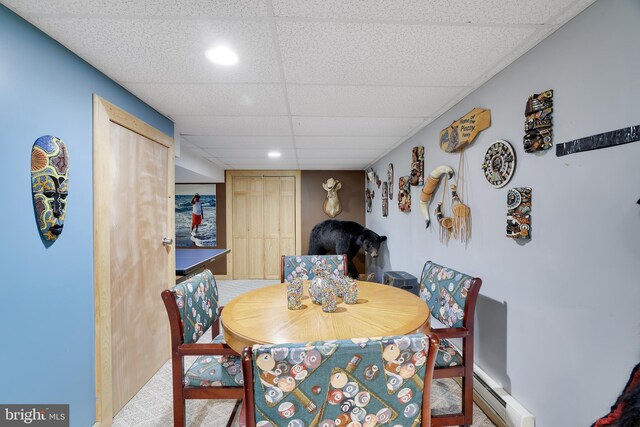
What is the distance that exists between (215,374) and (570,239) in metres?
1.83

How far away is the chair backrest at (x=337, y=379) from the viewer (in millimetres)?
771

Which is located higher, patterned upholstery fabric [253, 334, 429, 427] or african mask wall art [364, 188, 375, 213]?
african mask wall art [364, 188, 375, 213]

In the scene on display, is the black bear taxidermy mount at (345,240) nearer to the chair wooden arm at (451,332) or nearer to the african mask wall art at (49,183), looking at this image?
the chair wooden arm at (451,332)

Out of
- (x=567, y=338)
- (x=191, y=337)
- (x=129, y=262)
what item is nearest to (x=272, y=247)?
(x=129, y=262)

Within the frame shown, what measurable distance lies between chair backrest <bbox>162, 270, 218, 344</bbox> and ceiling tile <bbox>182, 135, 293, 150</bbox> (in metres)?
1.76

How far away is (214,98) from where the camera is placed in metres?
2.03

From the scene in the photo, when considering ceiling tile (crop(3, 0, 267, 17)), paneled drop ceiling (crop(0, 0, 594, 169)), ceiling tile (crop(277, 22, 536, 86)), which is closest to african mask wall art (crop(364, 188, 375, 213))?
paneled drop ceiling (crop(0, 0, 594, 169))

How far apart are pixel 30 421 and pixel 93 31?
181 cm

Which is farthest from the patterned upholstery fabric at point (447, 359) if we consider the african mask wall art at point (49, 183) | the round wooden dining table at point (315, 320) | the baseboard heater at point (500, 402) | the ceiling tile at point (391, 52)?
the african mask wall art at point (49, 183)

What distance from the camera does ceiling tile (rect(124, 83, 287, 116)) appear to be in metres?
1.85

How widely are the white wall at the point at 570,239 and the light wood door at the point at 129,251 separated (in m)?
2.42

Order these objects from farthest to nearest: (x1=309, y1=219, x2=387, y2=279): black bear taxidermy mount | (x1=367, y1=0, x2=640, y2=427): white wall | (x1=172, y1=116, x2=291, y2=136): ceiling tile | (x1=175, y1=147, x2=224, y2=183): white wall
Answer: (x1=309, y1=219, x2=387, y2=279): black bear taxidermy mount < (x1=175, y1=147, x2=224, y2=183): white wall < (x1=172, y1=116, x2=291, y2=136): ceiling tile < (x1=367, y1=0, x2=640, y2=427): white wall

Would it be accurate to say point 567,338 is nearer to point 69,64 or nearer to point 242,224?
point 69,64

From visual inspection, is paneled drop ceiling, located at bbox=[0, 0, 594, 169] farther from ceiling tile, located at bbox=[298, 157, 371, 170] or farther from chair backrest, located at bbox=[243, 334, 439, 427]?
ceiling tile, located at bbox=[298, 157, 371, 170]
